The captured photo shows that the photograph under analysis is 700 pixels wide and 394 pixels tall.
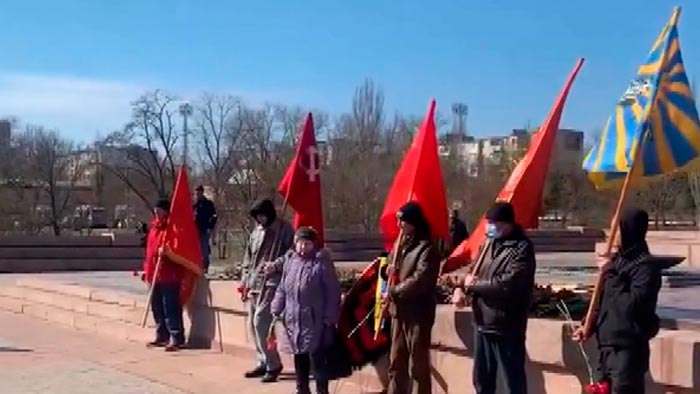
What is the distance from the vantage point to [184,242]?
1221 centimetres

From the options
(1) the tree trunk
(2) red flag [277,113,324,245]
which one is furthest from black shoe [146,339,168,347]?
(1) the tree trunk

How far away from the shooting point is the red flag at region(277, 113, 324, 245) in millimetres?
10391

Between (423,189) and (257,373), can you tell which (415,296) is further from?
(257,373)

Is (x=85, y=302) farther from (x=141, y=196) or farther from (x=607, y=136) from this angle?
(x=141, y=196)

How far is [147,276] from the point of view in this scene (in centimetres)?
1248

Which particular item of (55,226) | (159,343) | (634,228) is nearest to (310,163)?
(159,343)

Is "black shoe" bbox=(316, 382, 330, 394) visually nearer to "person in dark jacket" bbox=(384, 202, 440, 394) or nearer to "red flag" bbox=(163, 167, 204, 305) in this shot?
"person in dark jacket" bbox=(384, 202, 440, 394)

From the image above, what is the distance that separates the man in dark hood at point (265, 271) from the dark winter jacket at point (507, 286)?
2.92 m

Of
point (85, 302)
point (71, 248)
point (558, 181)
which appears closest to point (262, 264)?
point (85, 302)

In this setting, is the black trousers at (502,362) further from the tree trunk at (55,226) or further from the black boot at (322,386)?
the tree trunk at (55,226)

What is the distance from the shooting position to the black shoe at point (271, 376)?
32.9 ft

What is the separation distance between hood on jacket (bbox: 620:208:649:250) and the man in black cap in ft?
3.20

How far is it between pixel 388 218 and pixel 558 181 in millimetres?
42791

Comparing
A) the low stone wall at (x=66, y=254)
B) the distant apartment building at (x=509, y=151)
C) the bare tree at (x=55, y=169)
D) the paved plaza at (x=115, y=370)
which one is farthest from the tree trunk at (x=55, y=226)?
the paved plaza at (x=115, y=370)
